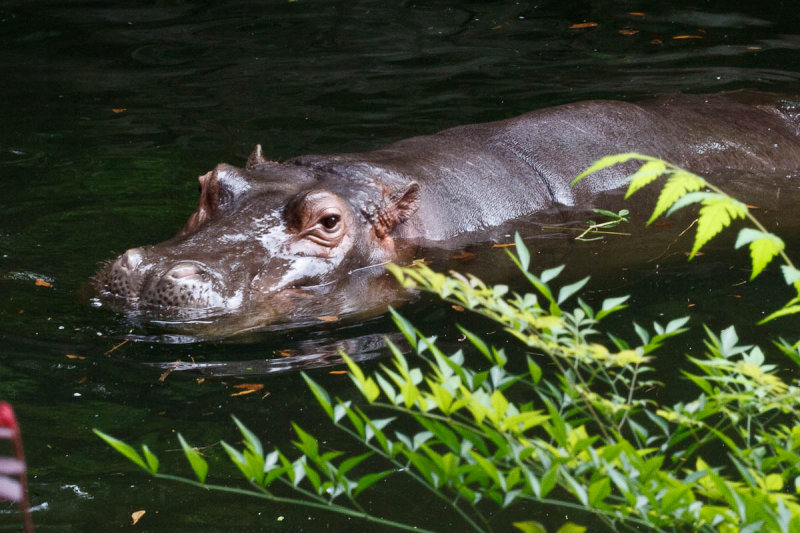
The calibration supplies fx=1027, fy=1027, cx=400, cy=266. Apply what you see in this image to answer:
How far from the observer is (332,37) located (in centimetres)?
1105

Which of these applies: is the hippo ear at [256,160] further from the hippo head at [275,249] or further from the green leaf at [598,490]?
the green leaf at [598,490]

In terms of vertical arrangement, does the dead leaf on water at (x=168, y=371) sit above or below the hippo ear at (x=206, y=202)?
below

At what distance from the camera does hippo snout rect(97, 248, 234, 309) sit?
4879 millimetres

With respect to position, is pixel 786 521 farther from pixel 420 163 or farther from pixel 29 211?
pixel 29 211

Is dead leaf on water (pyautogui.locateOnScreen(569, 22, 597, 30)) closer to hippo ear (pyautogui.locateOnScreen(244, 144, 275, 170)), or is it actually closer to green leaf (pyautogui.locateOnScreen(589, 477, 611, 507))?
hippo ear (pyautogui.locateOnScreen(244, 144, 275, 170))

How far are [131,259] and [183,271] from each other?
0.34m

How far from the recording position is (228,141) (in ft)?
27.7

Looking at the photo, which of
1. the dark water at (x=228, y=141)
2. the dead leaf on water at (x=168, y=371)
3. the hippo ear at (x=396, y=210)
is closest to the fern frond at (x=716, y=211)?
the dark water at (x=228, y=141)

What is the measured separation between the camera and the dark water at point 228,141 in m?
4.05

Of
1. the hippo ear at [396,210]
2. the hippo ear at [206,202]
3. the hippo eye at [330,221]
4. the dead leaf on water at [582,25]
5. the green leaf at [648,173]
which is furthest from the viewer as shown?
the dead leaf on water at [582,25]

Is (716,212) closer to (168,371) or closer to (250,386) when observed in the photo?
(250,386)

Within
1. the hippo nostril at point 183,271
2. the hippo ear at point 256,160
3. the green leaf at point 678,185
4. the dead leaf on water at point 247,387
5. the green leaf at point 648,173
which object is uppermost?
the green leaf at point 648,173

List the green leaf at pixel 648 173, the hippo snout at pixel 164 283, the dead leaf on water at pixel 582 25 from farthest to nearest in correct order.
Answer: the dead leaf on water at pixel 582 25 < the hippo snout at pixel 164 283 < the green leaf at pixel 648 173

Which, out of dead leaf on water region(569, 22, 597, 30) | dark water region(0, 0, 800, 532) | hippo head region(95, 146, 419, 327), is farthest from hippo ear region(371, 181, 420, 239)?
dead leaf on water region(569, 22, 597, 30)
